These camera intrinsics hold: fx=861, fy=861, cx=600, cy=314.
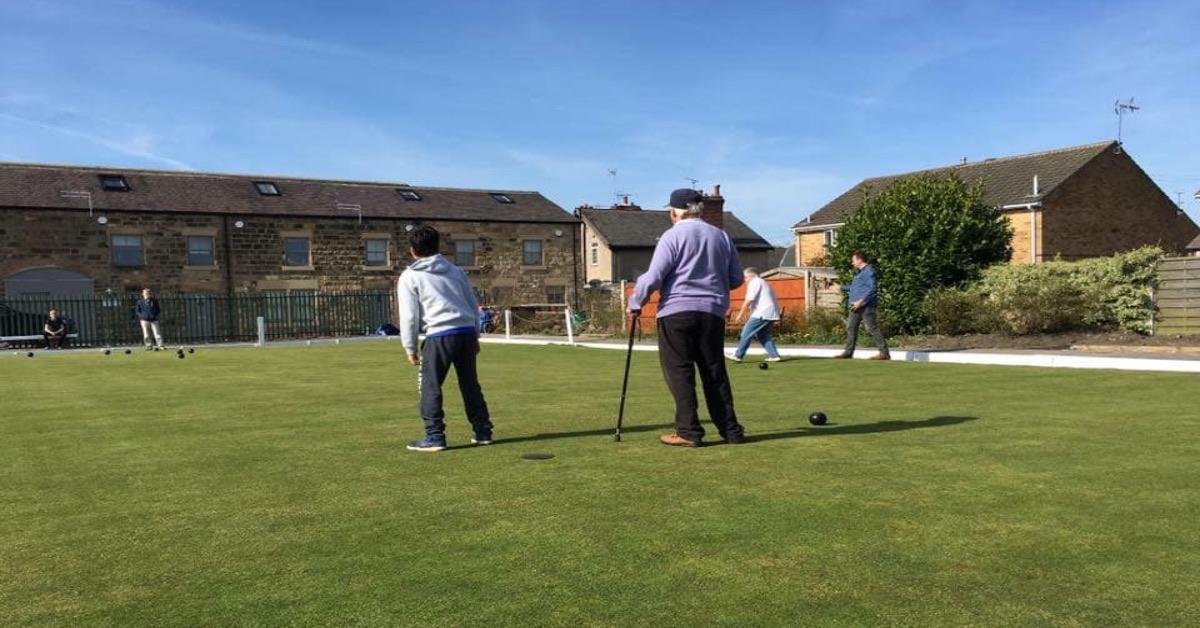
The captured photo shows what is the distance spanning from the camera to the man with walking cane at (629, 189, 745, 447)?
6.06 m

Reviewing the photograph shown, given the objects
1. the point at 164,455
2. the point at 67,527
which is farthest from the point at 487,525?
the point at 164,455

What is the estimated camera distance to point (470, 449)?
246 inches

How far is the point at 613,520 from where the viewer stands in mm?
4066

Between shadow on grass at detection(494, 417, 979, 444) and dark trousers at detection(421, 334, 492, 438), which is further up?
dark trousers at detection(421, 334, 492, 438)

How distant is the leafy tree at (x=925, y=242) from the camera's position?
1817 cm

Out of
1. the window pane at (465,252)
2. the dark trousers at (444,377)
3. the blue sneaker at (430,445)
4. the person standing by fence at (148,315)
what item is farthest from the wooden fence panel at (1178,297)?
the window pane at (465,252)

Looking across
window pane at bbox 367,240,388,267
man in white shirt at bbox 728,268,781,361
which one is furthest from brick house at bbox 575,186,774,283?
man in white shirt at bbox 728,268,781,361

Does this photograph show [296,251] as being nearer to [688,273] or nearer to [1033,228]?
[1033,228]

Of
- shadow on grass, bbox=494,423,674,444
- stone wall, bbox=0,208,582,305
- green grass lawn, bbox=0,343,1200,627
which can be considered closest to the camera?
green grass lawn, bbox=0,343,1200,627

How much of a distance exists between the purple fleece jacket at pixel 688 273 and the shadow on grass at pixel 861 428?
3.49 feet

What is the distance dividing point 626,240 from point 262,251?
2089 cm

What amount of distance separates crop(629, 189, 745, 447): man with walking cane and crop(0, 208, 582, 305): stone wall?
3261 centimetres

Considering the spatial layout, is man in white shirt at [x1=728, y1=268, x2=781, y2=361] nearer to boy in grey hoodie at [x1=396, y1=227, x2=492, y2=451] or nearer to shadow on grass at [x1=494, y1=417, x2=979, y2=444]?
shadow on grass at [x1=494, y1=417, x2=979, y2=444]

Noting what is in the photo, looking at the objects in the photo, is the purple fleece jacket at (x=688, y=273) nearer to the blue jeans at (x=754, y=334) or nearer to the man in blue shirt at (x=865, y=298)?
the blue jeans at (x=754, y=334)
